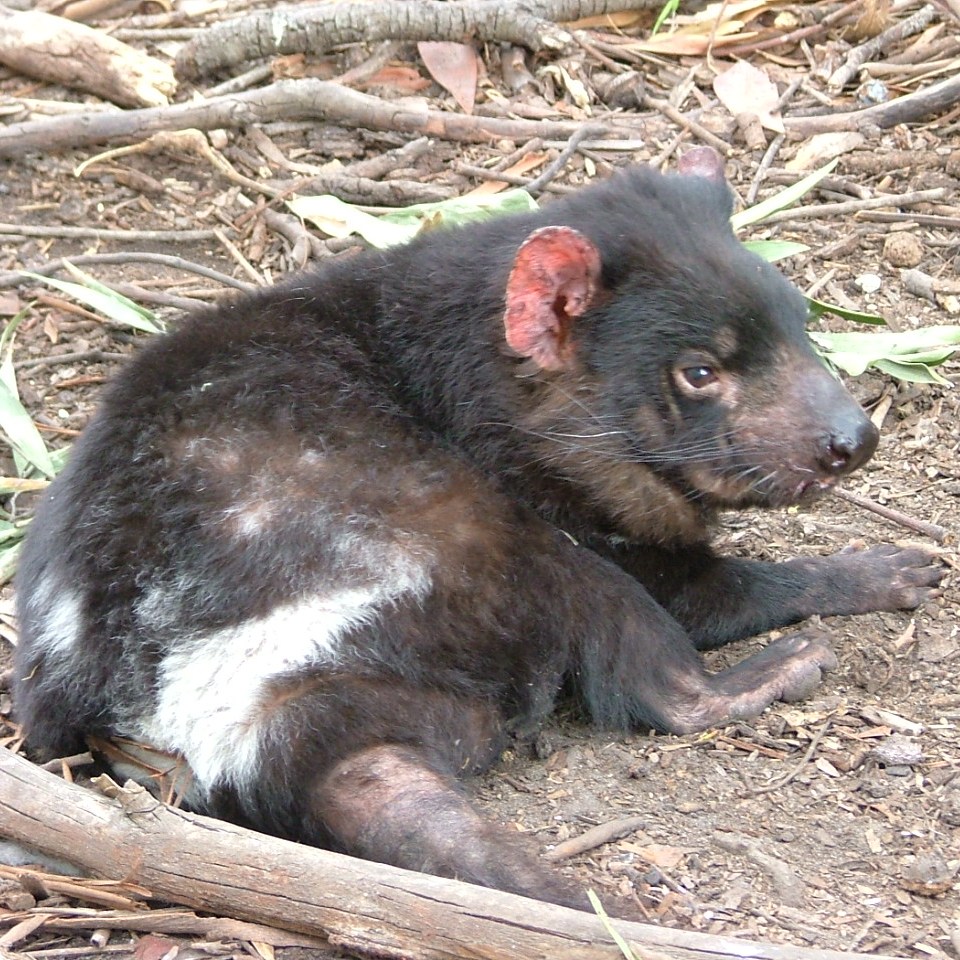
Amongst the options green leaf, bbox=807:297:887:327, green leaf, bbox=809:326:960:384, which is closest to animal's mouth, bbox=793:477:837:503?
green leaf, bbox=809:326:960:384

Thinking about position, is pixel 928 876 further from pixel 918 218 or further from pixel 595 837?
pixel 918 218

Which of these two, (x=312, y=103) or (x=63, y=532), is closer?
(x=63, y=532)

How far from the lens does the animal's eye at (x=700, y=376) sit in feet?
15.5

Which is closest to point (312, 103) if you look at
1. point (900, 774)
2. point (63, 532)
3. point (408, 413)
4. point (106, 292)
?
point (106, 292)

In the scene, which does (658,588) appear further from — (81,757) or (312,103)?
(312,103)

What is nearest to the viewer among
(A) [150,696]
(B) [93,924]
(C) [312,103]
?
(B) [93,924]

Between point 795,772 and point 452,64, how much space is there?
17.2 feet

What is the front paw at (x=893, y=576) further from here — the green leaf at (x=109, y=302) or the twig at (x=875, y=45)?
the twig at (x=875, y=45)

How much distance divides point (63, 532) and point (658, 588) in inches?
84.5

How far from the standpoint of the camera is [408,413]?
4.99 metres

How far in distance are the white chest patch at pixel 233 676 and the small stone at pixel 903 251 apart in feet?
13.0

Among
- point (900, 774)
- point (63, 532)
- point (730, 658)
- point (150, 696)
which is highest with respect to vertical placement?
point (63, 532)

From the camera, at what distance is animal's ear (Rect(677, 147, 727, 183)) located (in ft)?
18.5

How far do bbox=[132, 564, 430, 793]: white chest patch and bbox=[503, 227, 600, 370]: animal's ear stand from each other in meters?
1.11
